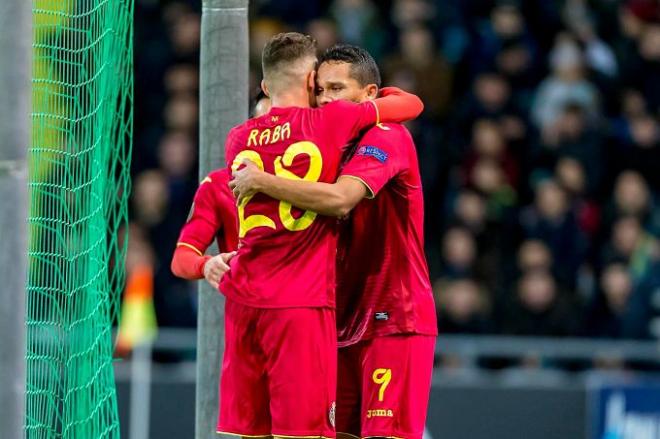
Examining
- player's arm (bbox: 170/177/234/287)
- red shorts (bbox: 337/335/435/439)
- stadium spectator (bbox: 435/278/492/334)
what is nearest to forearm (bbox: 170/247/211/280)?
player's arm (bbox: 170/177/234/287)

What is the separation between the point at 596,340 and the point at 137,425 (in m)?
3.91

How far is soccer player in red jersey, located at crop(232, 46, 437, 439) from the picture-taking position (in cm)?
565

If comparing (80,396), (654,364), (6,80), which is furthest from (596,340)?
(6,80)

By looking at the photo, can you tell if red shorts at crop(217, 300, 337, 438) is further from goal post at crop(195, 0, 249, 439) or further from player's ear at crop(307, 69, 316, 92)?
player's ear at crop(307, 69, 316, 92)

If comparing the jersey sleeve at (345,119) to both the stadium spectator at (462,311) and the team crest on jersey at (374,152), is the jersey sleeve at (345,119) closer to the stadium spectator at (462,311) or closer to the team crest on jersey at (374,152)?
the team crest on jersey at (374,152)

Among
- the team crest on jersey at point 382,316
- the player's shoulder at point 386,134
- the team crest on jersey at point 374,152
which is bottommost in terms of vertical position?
the team crest on jersey at point 382,316

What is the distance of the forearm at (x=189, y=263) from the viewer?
229 inches

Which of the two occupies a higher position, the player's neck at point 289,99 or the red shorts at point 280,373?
the player's neck at point 289,99

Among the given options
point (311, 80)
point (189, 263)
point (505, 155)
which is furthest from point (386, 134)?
point (505, 155)

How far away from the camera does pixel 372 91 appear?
5.77m

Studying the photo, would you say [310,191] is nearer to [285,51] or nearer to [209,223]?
[285,51]

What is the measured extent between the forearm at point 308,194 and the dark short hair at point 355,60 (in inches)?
21.5

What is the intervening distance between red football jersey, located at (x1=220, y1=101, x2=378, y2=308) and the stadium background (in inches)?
211

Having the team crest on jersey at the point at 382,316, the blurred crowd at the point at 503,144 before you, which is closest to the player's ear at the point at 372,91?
the team crest on jersey at the point at 382,316
